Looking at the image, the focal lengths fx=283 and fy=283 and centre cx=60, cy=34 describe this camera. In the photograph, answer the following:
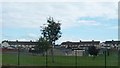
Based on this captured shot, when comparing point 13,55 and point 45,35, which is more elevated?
point 45,35

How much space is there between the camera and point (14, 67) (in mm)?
23141

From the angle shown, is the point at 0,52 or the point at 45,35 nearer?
the point at 45,35

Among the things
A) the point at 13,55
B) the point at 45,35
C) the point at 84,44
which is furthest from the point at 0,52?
the point at 84,44

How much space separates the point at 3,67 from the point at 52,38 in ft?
47.7

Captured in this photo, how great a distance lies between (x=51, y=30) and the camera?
35.5 meters

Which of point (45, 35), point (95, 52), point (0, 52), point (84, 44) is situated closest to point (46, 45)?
point (45, 35)

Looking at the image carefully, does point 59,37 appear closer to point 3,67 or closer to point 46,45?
point 46,45

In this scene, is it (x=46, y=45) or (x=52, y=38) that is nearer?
(x=52, y=38)

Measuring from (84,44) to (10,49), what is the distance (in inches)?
2499

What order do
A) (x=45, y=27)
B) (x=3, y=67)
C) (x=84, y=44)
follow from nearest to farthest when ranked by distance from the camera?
(x=3, y=67) < (x=45, y=27) < (x=84, y=44)

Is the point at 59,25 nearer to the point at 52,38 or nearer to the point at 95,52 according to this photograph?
the point at 52,38

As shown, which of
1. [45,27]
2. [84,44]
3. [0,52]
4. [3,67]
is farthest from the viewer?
[84,44]

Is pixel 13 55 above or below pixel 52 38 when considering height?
below

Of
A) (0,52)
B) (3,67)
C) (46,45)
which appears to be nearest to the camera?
(3,67)
